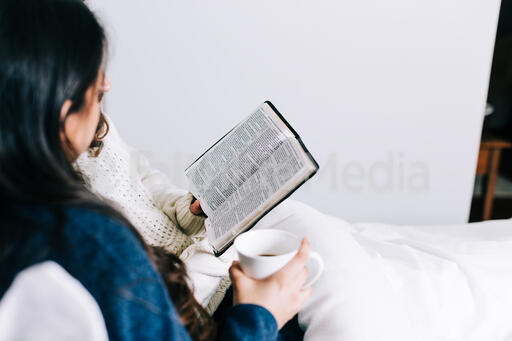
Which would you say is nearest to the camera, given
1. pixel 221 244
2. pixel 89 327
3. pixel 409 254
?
pixel 89 327

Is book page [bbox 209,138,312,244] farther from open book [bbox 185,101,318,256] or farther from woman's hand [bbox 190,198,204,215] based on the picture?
woman's hand [bbox 190,198,204,215]

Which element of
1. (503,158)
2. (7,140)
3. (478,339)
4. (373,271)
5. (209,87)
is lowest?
(503,158)

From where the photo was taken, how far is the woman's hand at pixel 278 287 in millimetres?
574

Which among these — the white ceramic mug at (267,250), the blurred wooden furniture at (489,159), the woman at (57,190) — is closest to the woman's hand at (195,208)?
the white ceramic mug at (267,250)

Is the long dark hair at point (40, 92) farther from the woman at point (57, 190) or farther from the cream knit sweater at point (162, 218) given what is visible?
the cream knit sweater at point (162, 218)

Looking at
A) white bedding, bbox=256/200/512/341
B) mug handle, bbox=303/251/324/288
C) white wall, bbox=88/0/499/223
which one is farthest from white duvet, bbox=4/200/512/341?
white wall, bbox=88/0/499/223

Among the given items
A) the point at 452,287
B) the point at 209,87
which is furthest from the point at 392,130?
the point at 452,287

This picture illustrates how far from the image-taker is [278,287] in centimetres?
58

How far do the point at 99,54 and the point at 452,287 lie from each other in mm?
822

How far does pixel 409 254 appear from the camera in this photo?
0.98 meters

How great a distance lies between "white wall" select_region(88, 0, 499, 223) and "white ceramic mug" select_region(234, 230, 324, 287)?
1.11 m

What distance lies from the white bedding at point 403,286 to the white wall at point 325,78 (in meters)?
0.69

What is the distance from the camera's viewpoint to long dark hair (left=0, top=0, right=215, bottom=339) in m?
0.42

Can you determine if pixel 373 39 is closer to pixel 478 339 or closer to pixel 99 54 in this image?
pixel 478 339
